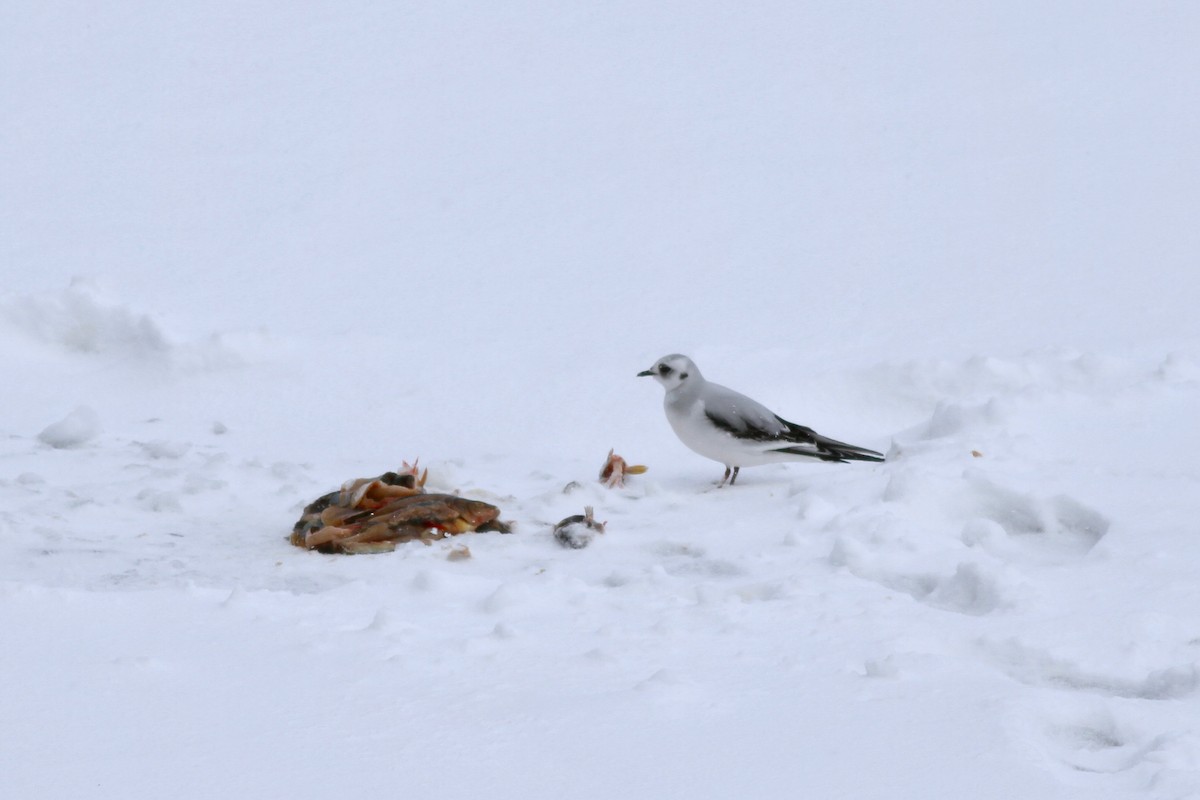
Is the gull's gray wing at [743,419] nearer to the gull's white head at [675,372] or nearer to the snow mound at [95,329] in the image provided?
the gull's white head at [675,372]

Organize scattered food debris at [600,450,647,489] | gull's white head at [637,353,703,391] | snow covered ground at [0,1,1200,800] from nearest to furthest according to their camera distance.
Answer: snow covered ground at [0,1,1200,800], scattered food debris at [600,450,647,489], gull's white head at [637,353,703,391]

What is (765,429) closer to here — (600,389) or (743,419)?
(743,419)

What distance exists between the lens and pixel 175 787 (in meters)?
2.63

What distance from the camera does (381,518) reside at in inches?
183

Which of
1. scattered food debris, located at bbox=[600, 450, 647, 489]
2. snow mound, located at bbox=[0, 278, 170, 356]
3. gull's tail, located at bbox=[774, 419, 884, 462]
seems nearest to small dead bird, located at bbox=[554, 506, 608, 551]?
scattered food debris, located at bbox=[600, 450, 647, 489]

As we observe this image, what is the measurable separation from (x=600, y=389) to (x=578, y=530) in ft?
7.01

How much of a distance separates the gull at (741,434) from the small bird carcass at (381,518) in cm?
106

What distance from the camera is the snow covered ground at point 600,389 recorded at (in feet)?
9.71

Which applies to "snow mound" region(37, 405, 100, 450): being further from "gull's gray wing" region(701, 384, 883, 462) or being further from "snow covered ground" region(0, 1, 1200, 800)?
"gull's gray wing" region(701, 384, 883, 462)

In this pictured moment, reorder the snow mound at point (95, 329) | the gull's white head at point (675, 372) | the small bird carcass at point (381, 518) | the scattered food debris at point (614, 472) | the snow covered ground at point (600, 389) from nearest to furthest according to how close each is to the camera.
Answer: the snow covered ground at point (600, 389), the small bird carcass at point (381, 518), the scattered food debris at point (614, 472), the gull's white head at point (675, 372), the snow mound at point (95, 329)

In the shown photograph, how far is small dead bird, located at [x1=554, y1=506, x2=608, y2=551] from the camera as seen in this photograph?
4.58 meters

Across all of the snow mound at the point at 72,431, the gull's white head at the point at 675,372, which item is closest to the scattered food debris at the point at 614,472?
the gull's white head at the point at 675,372

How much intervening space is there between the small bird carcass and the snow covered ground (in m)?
0.13

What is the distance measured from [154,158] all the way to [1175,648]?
8035 mm
